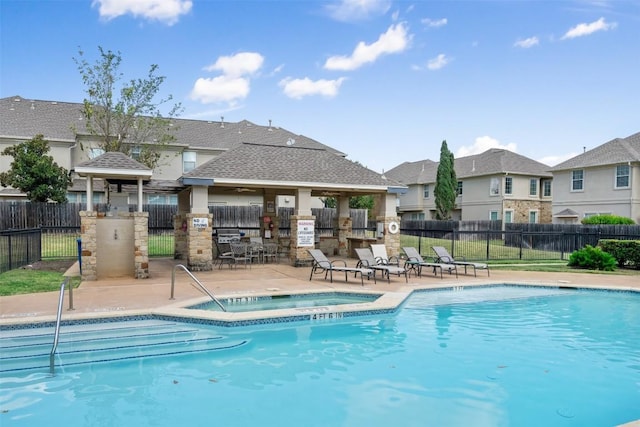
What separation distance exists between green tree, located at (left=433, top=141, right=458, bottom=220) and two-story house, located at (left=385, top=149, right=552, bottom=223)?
2111mm

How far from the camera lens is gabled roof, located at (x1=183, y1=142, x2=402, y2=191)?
1569 centimetres

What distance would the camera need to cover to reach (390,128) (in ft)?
88.3

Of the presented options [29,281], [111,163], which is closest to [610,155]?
[111,163]

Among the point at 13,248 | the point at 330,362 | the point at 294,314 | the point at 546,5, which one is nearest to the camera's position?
the point at 330,362

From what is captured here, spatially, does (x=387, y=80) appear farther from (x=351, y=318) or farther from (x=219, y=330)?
(x=219, y=330)


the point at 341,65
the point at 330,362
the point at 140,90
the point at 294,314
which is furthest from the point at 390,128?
the point at 330,362

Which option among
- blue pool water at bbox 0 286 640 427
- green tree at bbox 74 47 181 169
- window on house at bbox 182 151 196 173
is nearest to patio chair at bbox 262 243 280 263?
blue pool water at bbox 0 286 640 427

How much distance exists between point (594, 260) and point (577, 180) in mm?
15452

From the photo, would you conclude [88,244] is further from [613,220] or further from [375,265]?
[613,220]

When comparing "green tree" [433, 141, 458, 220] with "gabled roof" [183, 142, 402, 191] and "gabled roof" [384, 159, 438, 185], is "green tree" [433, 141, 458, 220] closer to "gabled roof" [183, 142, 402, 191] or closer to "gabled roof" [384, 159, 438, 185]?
"gabled roof" [384, 159, 438, 185]

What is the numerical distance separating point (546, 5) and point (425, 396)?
52.5ft

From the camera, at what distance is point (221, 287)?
1176 cm

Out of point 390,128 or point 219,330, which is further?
point 390,128

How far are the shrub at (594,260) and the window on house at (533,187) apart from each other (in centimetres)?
1935
